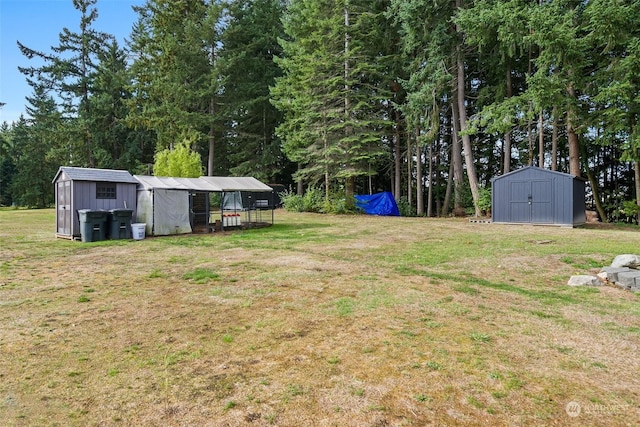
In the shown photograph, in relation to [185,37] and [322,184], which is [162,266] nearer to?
[322,184]

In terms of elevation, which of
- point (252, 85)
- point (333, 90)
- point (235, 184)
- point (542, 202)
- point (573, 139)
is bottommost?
point (542, 202)

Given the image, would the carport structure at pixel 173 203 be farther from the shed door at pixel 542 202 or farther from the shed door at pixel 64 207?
the shed door at pixel 542 202

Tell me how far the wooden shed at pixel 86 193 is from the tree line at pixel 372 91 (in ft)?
36.1

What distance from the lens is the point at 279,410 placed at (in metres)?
2.35

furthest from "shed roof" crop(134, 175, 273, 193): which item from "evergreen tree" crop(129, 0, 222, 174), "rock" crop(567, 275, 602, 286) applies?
"evergreen tree" crop(129, 0, 222, 174)

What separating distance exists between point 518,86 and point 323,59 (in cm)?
1201

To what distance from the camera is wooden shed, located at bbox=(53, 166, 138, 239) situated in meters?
11.6

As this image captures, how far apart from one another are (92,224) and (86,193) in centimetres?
136

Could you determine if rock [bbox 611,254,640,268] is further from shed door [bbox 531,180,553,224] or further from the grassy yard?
shed door [bbox 531,180,553,224]

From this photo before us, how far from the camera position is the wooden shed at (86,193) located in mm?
11617

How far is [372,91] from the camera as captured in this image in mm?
22125

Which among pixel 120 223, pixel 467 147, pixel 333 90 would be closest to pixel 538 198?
pixel 467 147

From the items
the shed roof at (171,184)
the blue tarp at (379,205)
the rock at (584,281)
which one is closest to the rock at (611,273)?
the rock at (584,281)

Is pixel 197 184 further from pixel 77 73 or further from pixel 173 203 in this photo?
pixel 77 73
